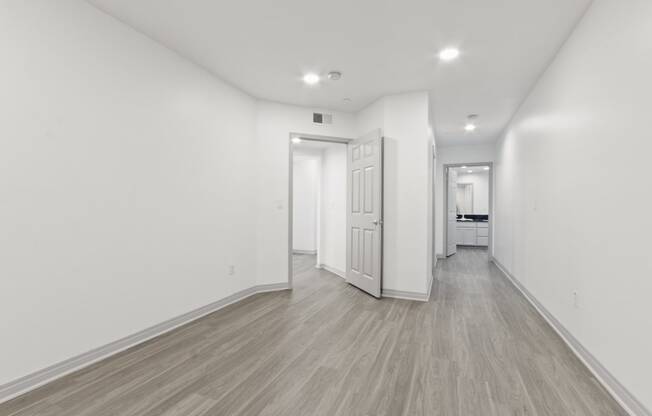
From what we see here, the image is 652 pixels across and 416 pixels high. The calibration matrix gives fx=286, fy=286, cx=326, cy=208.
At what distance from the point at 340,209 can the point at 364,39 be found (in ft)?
9.94

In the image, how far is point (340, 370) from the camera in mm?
2078

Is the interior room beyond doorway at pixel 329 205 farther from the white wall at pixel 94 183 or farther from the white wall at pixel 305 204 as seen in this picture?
the white wall at pixel 94 183

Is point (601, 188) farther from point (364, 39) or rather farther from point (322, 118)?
→ point (322, 118)

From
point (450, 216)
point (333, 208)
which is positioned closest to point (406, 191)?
point (333, 208)

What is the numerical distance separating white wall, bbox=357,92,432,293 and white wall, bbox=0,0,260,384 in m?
2.23

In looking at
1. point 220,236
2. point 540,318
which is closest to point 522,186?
point 540,318

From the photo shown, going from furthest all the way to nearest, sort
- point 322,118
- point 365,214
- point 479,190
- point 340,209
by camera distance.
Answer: point 479,190 → point 340,209 → point 322,118 → point 365,214

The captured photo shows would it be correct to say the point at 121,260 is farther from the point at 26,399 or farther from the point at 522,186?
the point at 522,186

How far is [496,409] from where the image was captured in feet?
5.45

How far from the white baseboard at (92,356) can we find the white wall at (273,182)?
34.5 inches

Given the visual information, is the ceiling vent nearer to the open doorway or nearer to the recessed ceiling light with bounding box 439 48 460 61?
the open doorway

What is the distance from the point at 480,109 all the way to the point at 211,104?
3.92 m

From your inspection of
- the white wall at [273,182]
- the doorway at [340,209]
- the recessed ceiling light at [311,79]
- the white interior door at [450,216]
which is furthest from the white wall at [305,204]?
the recessed ceiling light at [311,79]

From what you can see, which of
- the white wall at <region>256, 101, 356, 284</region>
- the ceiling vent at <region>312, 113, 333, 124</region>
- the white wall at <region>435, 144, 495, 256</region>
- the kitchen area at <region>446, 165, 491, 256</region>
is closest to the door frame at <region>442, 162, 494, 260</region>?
the white wall at <region>435, 144, 495, 256</region>
